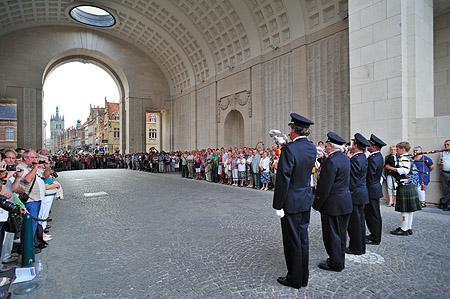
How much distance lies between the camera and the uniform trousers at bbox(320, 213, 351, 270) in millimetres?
4109

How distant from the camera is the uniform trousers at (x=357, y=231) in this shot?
4.79 metres

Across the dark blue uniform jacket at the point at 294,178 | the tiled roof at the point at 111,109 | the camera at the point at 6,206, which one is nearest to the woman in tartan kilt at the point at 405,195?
the dark blue uniform jacket at the point at 294,178

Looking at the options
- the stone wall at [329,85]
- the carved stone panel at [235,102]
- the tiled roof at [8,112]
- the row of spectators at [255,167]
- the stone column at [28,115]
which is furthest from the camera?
the stone column at [28,115]

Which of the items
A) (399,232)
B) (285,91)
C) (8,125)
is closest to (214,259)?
(399,232)

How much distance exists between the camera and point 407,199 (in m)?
5.64

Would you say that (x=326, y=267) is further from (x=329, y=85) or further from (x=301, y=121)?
(x=329, y=85)

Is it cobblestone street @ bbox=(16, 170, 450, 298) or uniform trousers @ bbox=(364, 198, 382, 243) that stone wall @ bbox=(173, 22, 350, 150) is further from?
uniform trousers @ bbox=(364, 198, 382, 243)

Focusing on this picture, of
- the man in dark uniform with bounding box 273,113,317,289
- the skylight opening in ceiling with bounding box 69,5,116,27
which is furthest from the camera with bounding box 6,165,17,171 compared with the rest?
the skylight opening in ceiling with bounding box 69,5,116,27

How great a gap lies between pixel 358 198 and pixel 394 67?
6660mm

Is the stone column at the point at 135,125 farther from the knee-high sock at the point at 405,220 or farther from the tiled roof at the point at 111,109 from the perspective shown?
the tiled roof at the point at 111,109

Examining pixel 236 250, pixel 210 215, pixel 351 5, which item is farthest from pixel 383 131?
pixel 236 250

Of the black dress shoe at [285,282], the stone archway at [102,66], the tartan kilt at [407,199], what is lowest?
the black dress shoe at [285,282]

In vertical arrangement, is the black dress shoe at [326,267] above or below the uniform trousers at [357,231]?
below

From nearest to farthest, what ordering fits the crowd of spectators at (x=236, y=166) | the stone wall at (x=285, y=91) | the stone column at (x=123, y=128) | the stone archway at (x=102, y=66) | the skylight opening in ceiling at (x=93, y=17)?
1. the crowd of spectators at (x=236, y=166)
2. the stone wall at (x=285, y=91)
3. the skylight opening in ceiling at (x=93, y=17)
4. the stone archway at (x=102, y=66)
5. the stone column at (x=123, y=128)
